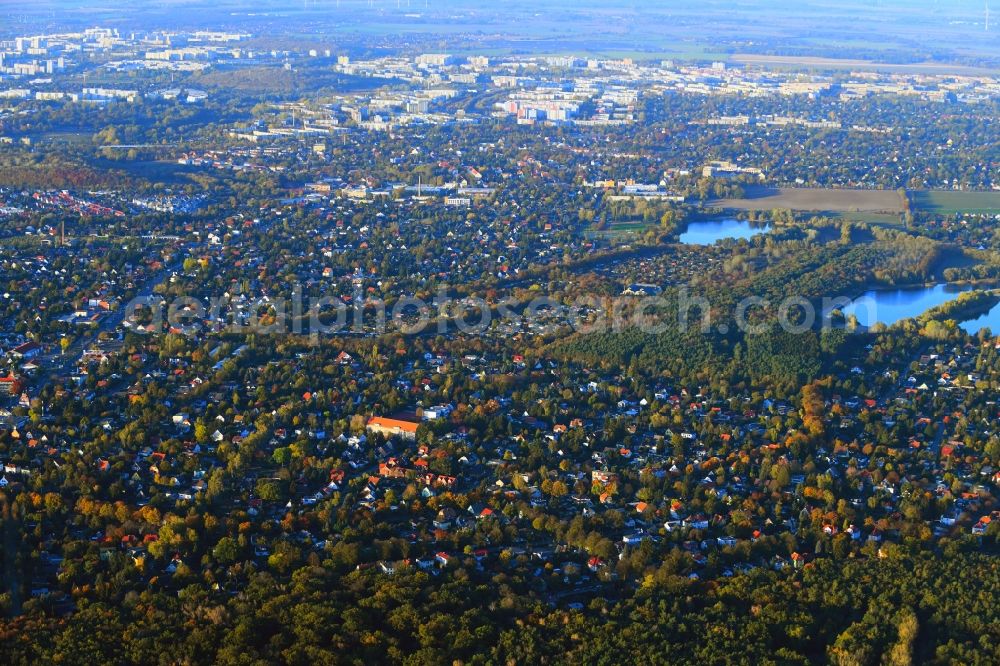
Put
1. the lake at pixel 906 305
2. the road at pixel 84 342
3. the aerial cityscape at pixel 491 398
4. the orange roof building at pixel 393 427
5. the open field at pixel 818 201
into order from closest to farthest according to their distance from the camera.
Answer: the aerial cityscape at pixel 491 398, the orange roof building at pixel 393 427, the road at pixel 84 342, the lake at pixel 906 305, the open field at pixel 818 201

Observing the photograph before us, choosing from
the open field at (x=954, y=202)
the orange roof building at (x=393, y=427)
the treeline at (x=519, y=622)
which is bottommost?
the treeline at (x=519, y=622)

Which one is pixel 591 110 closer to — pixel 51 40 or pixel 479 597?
pixel 51 40

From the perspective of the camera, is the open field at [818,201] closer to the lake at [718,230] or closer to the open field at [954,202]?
the open field at [954,202]

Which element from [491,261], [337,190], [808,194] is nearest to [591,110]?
[808,194]

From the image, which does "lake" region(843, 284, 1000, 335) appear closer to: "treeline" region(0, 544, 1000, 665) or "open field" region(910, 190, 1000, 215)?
"open field" region(910, 190, 1000, 215)

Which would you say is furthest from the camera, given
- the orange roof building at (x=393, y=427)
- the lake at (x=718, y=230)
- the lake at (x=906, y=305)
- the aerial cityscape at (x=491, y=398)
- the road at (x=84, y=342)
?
the lake at (x=718, y=230)

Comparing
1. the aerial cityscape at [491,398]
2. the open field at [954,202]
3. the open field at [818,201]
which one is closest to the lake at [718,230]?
the aerial cityscape at [491,398]
